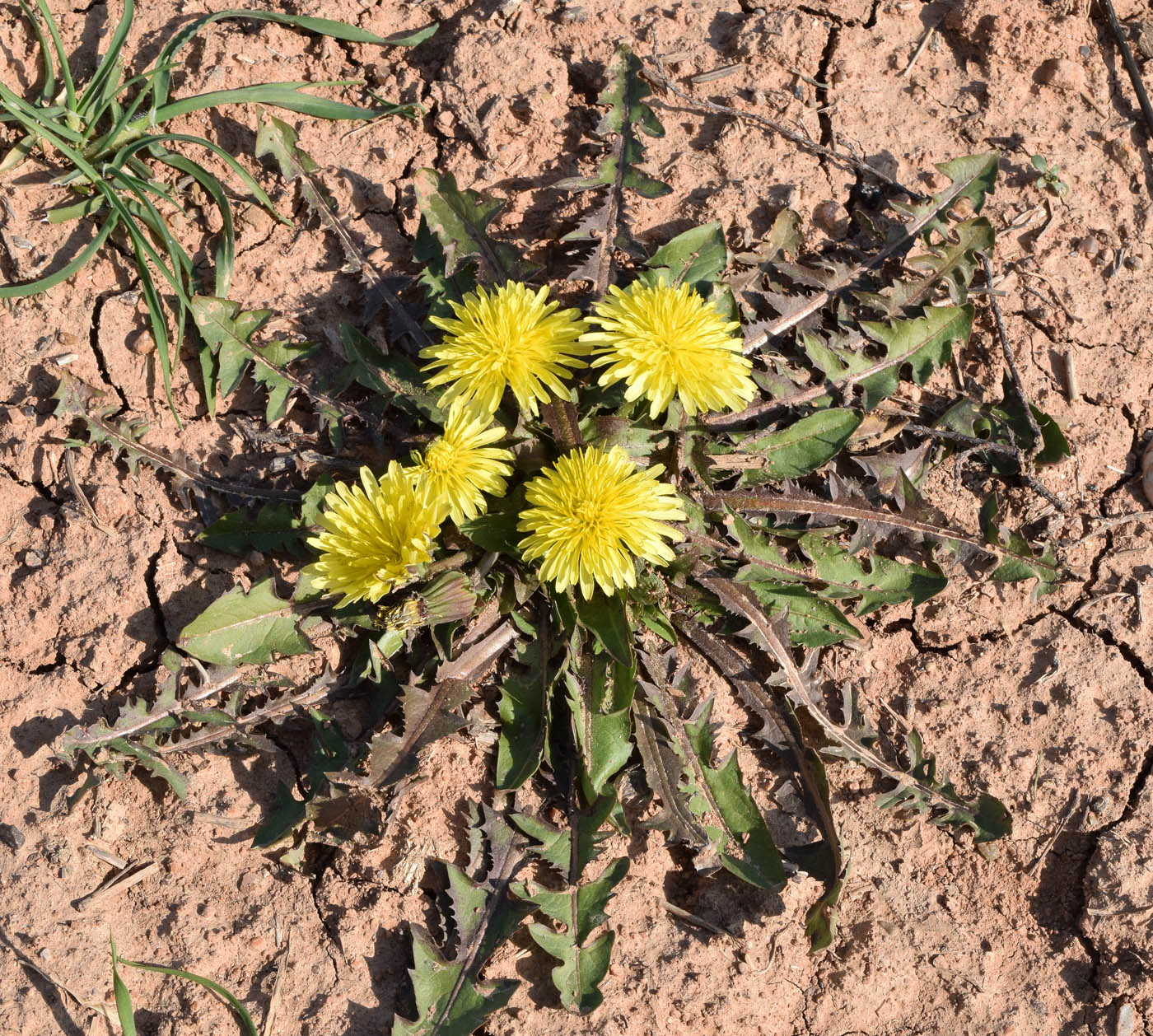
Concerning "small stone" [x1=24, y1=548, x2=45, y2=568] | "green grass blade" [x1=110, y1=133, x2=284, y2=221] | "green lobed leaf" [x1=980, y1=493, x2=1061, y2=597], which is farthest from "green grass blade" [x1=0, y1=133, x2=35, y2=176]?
"green lobed leaf" [x1=980, y1=493, x2=1061, y2=597]

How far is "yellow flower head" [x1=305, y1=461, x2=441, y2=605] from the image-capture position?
8.61 feet

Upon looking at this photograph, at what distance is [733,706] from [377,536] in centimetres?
126

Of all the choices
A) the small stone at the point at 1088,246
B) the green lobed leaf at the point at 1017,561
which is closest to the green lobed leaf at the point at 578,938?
the green lobed leaf at the point at 1017,561

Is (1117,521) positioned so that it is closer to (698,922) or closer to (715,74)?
(698,922)

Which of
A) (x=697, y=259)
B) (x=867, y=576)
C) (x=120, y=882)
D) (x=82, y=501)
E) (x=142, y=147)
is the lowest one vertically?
(x=120, y=882)

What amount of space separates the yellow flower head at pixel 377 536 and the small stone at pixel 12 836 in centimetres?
127

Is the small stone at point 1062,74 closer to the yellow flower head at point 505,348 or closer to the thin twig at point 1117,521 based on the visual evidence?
the thin twig at point 1117,521

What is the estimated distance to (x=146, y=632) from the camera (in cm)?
314

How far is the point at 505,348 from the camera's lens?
2.59m

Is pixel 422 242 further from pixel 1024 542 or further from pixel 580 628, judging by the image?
pixel 1024 542

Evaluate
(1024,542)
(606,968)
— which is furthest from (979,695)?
(606,968)

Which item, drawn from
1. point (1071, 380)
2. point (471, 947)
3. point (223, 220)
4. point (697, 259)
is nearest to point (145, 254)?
point (223, 220)

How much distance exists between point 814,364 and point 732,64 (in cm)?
118

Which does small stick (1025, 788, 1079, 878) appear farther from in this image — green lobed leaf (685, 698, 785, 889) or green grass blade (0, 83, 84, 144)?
green grass blade (0, 83, 84, 144)
